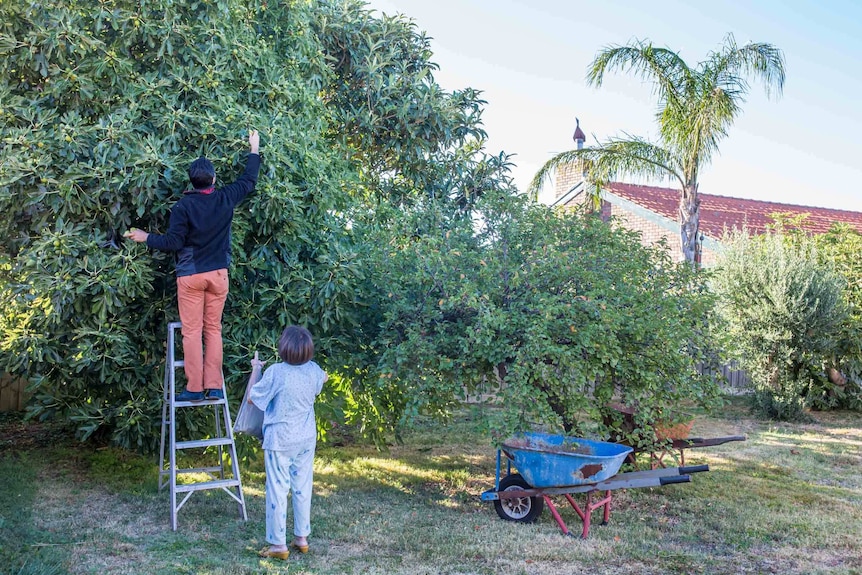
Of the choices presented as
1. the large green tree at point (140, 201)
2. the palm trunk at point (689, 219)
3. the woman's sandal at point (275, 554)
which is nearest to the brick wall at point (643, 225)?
the palm trunk at point (689, 219)

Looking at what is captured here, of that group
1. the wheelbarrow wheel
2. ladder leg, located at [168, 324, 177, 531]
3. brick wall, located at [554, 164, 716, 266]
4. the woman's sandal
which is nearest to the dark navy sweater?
ladder leg, located at [168, 324, 177, 531]

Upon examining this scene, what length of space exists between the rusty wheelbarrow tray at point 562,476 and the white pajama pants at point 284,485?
177 centimetres

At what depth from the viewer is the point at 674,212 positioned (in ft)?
66.5

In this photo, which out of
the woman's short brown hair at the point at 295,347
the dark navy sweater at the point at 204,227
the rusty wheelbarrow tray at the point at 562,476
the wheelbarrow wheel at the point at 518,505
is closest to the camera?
the woman's short brown hair at the point at 295,347

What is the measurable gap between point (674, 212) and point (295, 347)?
16872 mm

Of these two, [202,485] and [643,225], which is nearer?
[202,485]

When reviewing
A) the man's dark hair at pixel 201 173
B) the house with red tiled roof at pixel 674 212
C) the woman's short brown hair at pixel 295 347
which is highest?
the house with red tiled roof at pixel 674 212

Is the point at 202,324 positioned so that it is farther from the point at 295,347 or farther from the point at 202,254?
the point at 295,347

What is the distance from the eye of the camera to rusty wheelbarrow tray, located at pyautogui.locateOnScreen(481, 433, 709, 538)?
6062 millimetres

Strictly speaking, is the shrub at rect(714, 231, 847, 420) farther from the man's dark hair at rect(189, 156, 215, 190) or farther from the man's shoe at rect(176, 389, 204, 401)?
the man's dark hair at rect(189, 156, 215, 190)

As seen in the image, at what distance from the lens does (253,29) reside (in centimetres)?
804

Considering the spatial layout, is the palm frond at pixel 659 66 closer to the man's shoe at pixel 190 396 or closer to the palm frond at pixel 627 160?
the palm frond at pixel 627 160

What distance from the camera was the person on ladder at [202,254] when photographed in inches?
245

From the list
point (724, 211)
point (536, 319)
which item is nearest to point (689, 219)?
point (724, 211)
